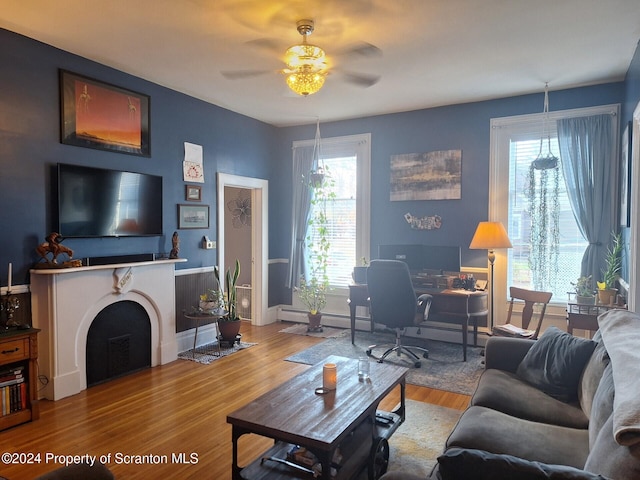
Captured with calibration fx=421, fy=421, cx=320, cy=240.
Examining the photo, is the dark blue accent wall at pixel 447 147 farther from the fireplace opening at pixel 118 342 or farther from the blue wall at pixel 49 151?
the fireplace opening at pixel 118 342

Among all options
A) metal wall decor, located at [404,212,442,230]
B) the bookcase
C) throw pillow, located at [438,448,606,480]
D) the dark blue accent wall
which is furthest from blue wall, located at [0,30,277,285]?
throw pillow, located at [438,448,606,480]

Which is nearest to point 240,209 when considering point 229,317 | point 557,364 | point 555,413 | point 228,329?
point 229,317

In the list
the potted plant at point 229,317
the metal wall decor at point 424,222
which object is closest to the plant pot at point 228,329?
the potted plant at point 229,317

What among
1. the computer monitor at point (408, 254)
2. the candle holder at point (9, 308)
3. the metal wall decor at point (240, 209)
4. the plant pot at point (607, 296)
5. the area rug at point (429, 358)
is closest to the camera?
the candle holder at point (9, 308)

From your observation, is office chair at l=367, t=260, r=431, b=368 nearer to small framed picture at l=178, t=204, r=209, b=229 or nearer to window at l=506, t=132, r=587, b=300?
window at l=506, t=132, r=587, b=300

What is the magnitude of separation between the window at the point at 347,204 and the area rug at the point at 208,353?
5.50 feet

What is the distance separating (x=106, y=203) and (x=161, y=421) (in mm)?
1974

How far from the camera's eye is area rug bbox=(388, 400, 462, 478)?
97.0 inches

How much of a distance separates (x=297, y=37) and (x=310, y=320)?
358cm

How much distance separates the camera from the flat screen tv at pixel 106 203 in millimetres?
3502

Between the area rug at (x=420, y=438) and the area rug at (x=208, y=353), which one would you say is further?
the area rug at (x=208, y=353)

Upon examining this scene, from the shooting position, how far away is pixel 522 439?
1.81m

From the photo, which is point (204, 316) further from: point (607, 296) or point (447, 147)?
point (607, 296)

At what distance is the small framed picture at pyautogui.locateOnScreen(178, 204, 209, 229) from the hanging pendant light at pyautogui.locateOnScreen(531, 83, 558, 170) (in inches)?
144
